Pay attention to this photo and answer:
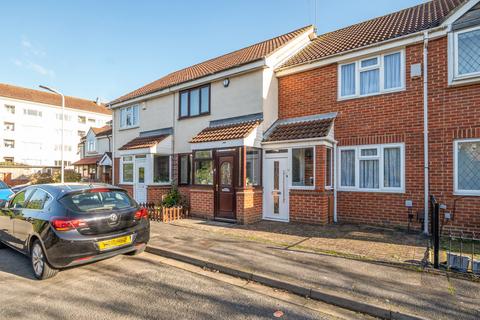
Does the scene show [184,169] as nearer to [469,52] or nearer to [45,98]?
[469,52]

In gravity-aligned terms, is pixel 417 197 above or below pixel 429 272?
above

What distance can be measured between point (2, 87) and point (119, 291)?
44.9 m

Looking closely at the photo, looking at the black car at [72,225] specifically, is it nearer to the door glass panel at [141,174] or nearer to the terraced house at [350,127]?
the terraced house at [350,127]

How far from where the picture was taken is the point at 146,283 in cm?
456

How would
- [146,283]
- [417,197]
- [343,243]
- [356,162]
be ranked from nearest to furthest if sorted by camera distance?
[146,283]
[343,243]
[417,197]
[356,162]

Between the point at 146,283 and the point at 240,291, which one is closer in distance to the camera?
the point at 240,291

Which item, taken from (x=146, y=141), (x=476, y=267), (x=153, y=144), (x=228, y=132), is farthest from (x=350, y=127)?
(x=146, y=141)

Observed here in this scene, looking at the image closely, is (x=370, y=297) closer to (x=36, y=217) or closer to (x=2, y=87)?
(x=36, y=217)

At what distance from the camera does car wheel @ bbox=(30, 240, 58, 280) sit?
461 centimetres

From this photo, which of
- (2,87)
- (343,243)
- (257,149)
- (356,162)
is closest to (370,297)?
(343,243)

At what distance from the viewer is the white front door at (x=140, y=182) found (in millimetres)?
12535

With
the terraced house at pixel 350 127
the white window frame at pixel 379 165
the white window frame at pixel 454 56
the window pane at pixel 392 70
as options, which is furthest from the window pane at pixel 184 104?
the white window frame at pixel 454 56

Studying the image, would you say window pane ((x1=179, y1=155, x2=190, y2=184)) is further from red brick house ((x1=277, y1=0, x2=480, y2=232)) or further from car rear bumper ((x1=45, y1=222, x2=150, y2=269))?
car rear bumper ((x1=45, y1=222, x2=150, y2=269))

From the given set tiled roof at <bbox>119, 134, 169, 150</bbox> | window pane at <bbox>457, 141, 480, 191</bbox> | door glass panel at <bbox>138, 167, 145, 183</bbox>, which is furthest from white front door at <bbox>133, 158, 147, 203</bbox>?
window pane at <bbox>457, 141, 480, 191</bbox>
